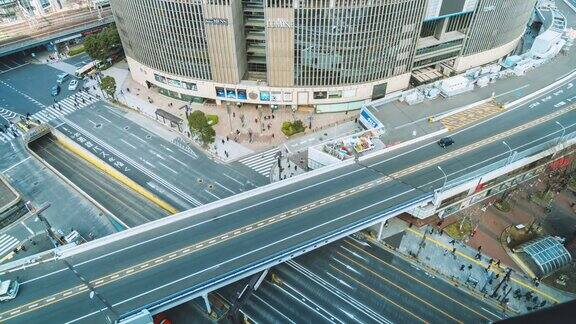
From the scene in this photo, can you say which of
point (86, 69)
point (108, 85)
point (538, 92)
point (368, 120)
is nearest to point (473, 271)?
point (368, 120)

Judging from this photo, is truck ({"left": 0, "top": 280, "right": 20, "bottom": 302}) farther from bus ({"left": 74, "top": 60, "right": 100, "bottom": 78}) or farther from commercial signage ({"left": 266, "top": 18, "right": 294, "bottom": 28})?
bus ({"left": 74, "top": 60, "right": 100, "bottom": 78})

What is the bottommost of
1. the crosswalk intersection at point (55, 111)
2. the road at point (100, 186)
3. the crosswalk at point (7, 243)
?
the crosswalk at point (7, 243)

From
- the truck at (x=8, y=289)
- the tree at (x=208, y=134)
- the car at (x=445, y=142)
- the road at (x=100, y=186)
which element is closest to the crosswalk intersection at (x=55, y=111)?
the road at (x=100, y=186)

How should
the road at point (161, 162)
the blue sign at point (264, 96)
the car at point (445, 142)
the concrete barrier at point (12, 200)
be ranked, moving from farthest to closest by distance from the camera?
the blue sign at point (264, 96), the road at point (161, 162), the car at point (445, 142), the concrete barrier at point (12, 200)

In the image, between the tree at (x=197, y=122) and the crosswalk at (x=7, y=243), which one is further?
the tree at (x=197, y=122)

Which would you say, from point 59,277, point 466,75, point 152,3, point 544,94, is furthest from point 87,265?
point 544,94

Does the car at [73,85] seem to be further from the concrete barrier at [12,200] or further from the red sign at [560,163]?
the red sign at [560,163]

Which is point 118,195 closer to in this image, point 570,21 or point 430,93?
point 430,93
